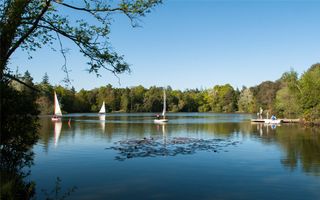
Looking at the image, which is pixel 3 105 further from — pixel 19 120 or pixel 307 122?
pixel 307 122

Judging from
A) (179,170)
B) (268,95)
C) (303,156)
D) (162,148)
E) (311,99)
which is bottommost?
(179,170)

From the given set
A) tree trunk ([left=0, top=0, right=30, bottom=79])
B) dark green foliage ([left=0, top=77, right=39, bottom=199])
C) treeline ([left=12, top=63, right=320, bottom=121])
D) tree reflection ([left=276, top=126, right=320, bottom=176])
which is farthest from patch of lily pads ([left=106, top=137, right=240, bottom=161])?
treeline ([left=12, top=63, right=320, bottom=121])

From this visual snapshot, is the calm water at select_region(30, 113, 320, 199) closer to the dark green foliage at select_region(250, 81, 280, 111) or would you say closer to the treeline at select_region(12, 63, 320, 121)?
the treeline at select_region(12, 63, 320, 121)

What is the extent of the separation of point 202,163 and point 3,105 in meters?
13.7

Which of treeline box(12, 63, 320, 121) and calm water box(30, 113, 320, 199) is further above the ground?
treeline box(12, 63, 320, 121)

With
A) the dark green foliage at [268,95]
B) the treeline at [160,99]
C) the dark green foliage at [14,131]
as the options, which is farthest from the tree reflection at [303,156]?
the dark green foliage at [268,95]

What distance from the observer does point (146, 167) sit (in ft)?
68.2

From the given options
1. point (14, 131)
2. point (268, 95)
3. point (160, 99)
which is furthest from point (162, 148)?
point (160, 99)

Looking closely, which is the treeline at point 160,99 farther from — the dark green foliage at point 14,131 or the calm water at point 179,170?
the dark green foliage at point 14,131

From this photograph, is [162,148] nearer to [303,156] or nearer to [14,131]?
[303,156]

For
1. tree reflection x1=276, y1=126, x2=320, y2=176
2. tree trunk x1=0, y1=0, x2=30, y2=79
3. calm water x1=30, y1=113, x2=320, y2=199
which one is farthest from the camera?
tree reflection x1=276, y1=126, x2=320, y2=176

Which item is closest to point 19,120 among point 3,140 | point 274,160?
point 3,140

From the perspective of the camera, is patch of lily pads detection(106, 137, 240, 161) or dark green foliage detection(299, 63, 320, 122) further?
dark green foliage detection(299, 63, 320, 122)

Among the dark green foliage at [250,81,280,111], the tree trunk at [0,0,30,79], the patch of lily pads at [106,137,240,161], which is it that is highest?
the dark green foliage at [250,81,280,111]
